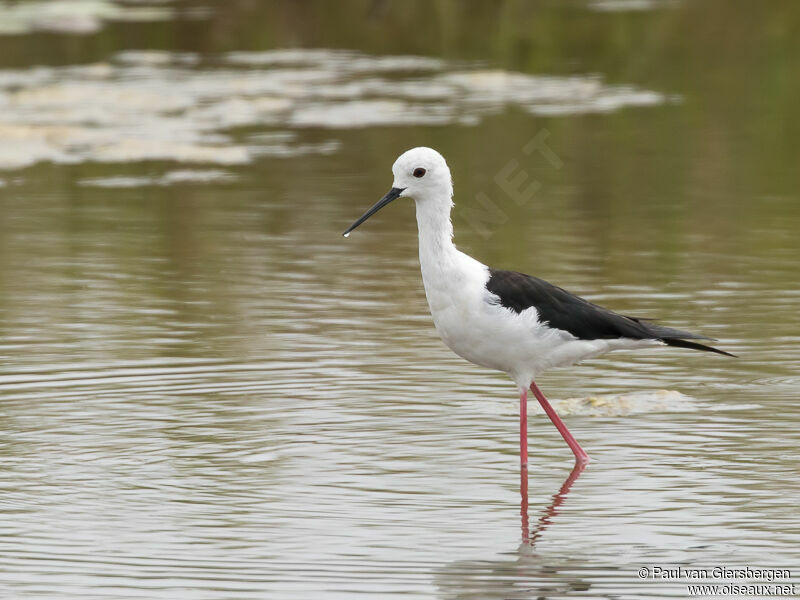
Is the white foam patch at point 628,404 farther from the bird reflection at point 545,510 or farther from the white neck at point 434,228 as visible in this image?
the white neck at point 434,228

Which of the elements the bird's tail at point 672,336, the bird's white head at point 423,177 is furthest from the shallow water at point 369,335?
the bird's white head at point 423,177

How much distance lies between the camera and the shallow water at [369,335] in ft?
19.1

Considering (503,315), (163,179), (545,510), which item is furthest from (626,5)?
(545,510)

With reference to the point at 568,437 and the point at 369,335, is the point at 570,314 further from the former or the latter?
the point at 369,335

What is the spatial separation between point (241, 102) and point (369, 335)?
30.9 ft

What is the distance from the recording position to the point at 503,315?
6.79m

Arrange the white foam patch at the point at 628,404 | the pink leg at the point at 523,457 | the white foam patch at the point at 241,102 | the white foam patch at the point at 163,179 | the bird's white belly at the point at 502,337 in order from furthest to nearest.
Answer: the white foam patch at the point at 241,102 → the white foam patch at the point at 163,179 → the white foam patch at the point at 628,404 → the bird's white belly at the point at 502,337 → the pink leg at the point at 523,457

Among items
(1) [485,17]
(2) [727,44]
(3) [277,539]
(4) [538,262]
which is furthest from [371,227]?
(1) [485,17]

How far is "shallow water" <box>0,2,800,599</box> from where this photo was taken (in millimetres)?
5812

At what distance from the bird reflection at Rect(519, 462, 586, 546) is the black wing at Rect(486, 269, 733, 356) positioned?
1.87 feet

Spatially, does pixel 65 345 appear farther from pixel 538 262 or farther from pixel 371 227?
pixel 371 227

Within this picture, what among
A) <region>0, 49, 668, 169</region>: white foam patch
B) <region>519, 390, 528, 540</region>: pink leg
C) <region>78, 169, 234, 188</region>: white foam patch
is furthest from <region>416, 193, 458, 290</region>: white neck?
<region>0, 49, 668, 169</region>: white foam patch

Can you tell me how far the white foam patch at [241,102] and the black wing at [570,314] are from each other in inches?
318

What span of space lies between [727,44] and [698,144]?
6671mm
